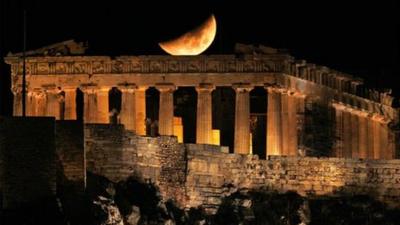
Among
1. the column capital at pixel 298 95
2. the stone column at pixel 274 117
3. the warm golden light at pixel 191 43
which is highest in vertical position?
the warm golden light at pixel 191 43

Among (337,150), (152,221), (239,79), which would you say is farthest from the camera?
(337,150)

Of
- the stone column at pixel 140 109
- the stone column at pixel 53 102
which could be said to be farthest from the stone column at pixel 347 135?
the stone column at pixel 53 102

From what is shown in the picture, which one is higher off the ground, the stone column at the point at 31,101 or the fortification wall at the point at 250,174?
the stone column at the point at 31,101

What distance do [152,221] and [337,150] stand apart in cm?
3697

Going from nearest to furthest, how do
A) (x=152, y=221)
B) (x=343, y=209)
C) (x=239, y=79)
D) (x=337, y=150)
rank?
Answer: (x=152, y=221) → (x=343, y=209) → (x=239, y=79) → (x=337, y=150)

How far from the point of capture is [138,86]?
139 meters

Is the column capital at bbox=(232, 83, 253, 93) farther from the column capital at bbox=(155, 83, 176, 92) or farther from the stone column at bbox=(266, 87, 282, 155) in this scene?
the column capital at bbox=(155, 83, 176, 92)

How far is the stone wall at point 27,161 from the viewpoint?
104 metres

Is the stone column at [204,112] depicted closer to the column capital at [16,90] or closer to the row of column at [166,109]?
the row of column at [166,109]

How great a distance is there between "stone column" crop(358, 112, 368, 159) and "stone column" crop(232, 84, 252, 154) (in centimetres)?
1522

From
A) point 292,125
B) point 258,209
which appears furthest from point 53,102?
point 258,209

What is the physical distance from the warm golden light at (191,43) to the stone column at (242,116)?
3221mm

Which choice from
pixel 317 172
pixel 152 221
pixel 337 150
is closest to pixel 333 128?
pixel 337 150

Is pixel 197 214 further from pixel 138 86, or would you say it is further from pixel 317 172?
pixel 138 86
